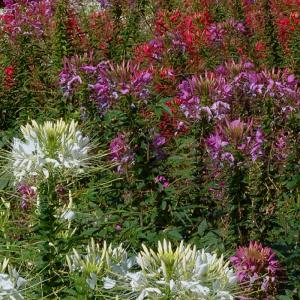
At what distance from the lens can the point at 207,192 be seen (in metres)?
3.62

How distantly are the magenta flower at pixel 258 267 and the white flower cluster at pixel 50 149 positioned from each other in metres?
0.76

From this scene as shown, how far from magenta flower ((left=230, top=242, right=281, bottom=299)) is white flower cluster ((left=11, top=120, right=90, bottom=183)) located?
0.76 m

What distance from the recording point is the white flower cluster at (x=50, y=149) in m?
2.39

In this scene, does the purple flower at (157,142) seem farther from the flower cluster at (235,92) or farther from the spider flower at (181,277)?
the spider flower at (181,277)

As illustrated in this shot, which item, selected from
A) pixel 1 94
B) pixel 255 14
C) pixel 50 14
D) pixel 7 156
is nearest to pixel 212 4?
pixel 255 14

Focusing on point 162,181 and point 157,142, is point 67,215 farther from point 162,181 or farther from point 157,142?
point 162,181

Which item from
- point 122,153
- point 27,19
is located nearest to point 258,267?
point 122,153

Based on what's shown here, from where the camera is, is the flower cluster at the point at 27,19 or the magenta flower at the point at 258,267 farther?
the flower cluster at the point at 27,19

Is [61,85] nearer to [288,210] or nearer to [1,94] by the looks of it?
[1,94]

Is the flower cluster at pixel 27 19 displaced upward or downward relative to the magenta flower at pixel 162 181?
upward

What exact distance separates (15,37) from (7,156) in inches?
131

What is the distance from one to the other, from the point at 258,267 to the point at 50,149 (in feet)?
3.18

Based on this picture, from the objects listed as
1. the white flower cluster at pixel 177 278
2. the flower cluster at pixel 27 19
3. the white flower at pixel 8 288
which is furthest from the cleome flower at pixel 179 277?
Result: the flower cluster at pixel 27 19

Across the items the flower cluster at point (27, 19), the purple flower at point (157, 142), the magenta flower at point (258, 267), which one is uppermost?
the flower cluster at point (27, 19)
